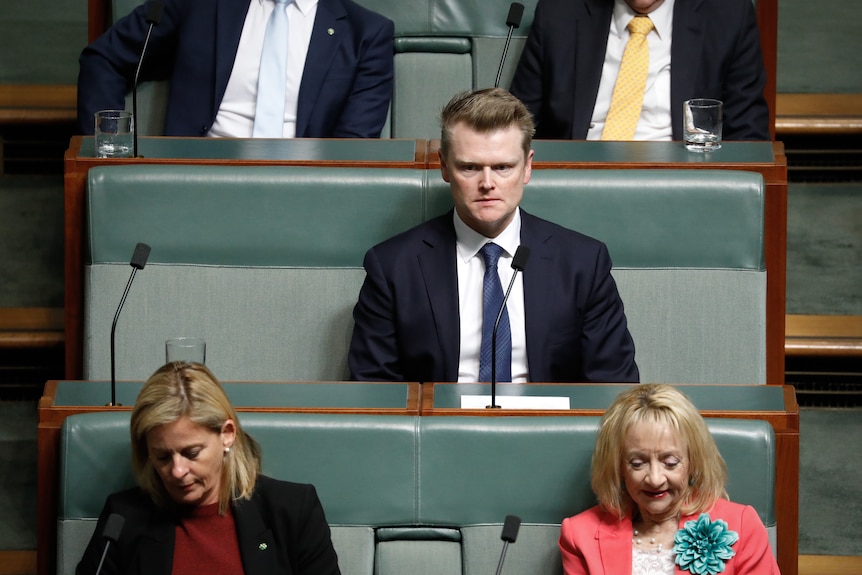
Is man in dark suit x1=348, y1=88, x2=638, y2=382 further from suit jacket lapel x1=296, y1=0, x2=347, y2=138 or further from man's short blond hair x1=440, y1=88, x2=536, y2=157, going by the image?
suit jacket lapel x1=296, y1=0, x2=347, y2=138

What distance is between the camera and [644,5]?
1781 millimetres

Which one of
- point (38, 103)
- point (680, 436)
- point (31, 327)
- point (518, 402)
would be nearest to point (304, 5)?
point (38, 103)

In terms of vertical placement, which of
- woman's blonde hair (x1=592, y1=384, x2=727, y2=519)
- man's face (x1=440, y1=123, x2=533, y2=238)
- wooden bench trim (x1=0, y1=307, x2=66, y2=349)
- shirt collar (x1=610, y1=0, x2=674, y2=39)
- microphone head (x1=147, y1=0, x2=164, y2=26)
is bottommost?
woman's blonde hair (x1=592, y1=384, x2=727, y2=519)

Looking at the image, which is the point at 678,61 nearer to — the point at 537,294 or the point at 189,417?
the point at 537,294

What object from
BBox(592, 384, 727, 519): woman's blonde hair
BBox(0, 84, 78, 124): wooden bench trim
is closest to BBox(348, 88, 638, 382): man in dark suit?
BBox(592, 384, 727, 519): woman's blonde hair

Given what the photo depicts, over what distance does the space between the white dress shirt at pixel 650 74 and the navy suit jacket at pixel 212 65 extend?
0.96 ft

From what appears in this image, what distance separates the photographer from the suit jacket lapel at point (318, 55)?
182 cm

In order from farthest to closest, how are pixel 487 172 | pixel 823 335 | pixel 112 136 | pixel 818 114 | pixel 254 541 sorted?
1. pixel 818 114
2. pixel 823 335
3. pixel 112 136
4. pixel 487 172
5. pixel 254 541

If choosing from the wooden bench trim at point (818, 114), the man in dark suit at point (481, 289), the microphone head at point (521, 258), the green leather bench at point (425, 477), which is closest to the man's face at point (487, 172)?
the man in dark suit at point (481, 289)

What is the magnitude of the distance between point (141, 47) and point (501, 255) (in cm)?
64

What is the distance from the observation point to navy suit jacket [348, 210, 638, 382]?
1.42m

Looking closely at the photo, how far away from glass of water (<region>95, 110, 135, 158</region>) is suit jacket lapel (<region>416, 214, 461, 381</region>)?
376mm

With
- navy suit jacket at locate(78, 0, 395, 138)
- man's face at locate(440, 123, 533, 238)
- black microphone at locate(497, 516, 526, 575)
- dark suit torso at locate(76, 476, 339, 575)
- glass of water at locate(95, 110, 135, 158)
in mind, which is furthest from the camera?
navy suit jacket at locate(78, 0, 395, 138)

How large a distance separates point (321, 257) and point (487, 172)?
0.71 feet
